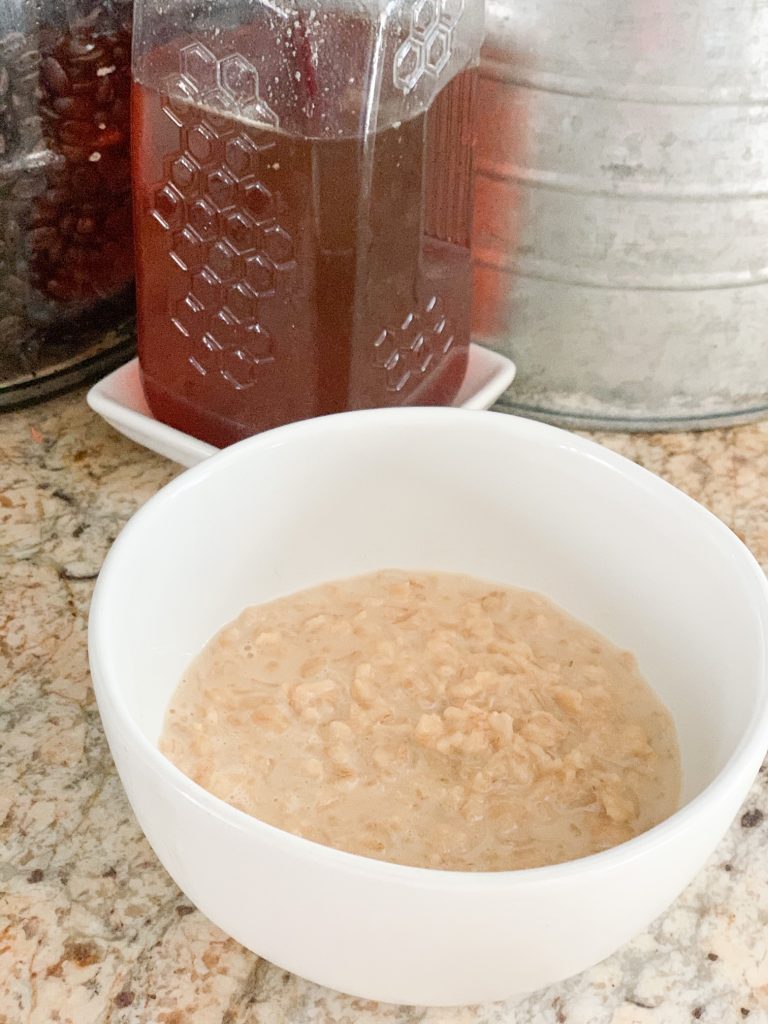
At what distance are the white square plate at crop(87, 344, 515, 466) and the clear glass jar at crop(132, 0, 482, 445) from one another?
18mm

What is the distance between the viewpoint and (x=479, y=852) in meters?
0.55

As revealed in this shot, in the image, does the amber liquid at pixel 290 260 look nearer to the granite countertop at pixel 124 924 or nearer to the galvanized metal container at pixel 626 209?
the galvanized metal container at pixel 626 209

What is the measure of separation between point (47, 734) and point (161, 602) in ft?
0.37

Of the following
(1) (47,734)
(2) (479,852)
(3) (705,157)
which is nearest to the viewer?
(2) (479,852)

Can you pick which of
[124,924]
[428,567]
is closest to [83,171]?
[428,567]

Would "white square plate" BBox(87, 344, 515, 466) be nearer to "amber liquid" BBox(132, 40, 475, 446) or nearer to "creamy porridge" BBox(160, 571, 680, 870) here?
"amber liquid" BBox(132, 40, 475, 446)

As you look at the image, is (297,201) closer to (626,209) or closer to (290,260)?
(290,260)

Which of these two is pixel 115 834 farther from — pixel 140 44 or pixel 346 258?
pixel 140 44

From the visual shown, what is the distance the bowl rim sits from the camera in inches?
17.5

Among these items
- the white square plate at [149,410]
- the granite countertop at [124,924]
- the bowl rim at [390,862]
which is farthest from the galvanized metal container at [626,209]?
the granite countertop at [124,924]

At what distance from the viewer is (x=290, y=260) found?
2.41ft

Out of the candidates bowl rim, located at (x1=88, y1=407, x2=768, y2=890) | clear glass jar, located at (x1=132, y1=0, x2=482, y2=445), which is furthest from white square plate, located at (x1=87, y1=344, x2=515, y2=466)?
bowl rim, located at (x1=88, y1=407, x2=768, y2=890)

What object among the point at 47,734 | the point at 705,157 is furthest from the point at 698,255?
the point at 47,734

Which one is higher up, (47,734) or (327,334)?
(327,334)
